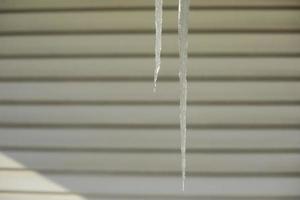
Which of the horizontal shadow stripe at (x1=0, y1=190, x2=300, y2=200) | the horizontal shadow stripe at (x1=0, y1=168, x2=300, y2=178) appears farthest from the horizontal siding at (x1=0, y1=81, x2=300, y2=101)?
the horizontal shadow stripe at (x1=0, y1=190, x2=300, y2=200)

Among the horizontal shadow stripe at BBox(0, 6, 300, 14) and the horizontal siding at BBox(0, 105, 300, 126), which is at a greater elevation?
the horizontal shadow stripe at BBox(0, 6, 300, 14)

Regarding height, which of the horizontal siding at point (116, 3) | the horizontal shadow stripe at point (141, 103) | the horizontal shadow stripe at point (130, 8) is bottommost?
the horizontal shadow stripe at point (141, 103)

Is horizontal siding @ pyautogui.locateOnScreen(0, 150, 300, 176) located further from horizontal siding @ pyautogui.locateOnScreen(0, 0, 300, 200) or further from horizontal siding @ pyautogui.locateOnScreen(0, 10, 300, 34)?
horizontal siding @ pyautogui.locateOnScreen(0, 10, 300, 34)

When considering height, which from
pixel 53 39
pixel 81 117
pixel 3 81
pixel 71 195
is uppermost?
pixel 53 39

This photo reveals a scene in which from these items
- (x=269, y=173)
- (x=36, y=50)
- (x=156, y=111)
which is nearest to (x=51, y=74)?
(x=36, y=50)

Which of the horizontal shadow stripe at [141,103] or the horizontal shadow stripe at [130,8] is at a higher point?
the horizontal shadow stripe at [130,8]

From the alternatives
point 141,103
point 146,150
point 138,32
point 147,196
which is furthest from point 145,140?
point 138,32

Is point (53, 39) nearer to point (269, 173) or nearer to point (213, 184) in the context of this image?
point (213, 184)

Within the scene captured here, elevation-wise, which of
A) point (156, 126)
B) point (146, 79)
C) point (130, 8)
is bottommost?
point (156, 126)

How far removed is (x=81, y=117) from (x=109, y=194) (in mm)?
497

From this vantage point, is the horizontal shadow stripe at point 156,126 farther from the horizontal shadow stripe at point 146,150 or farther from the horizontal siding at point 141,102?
the horizontal shadow stripe at point 146,150

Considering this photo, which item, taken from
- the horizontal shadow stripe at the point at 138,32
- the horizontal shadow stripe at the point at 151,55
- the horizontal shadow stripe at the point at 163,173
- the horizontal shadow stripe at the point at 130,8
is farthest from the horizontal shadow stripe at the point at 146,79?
the horizontal shadow stripe at the point at 163,173

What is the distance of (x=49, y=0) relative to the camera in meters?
3.42

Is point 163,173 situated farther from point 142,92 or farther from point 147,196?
point 142,92
